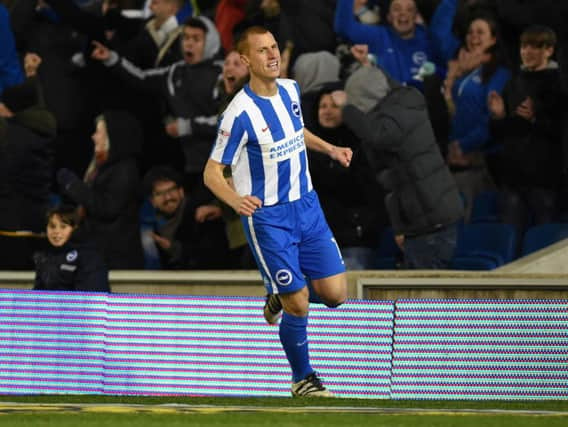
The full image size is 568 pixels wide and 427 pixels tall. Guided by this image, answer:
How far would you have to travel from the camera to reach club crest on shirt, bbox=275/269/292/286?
8.38m

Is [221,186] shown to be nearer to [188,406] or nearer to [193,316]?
[188,406]

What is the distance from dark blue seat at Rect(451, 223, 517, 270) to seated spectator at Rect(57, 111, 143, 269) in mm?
2899

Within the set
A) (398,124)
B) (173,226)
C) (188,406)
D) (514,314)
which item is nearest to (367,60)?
(398,124)

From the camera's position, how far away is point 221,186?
823cm

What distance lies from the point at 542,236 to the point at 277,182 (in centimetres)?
335

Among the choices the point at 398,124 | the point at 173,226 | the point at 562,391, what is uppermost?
the point at 398,124

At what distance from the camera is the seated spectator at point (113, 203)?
39.5 feet

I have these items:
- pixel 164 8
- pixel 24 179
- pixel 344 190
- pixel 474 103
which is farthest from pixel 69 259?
pixel 474 103

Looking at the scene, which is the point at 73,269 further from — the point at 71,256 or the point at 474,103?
the point at 474,103

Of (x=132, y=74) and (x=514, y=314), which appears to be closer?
(x=514, y=314)

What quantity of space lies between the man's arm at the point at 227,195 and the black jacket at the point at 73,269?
252 cm

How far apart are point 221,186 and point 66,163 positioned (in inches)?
223

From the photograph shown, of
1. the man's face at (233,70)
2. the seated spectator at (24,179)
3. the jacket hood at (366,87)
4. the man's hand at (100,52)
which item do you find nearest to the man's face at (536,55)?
the jacket hood at (366,87)

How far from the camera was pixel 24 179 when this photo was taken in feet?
40.4
